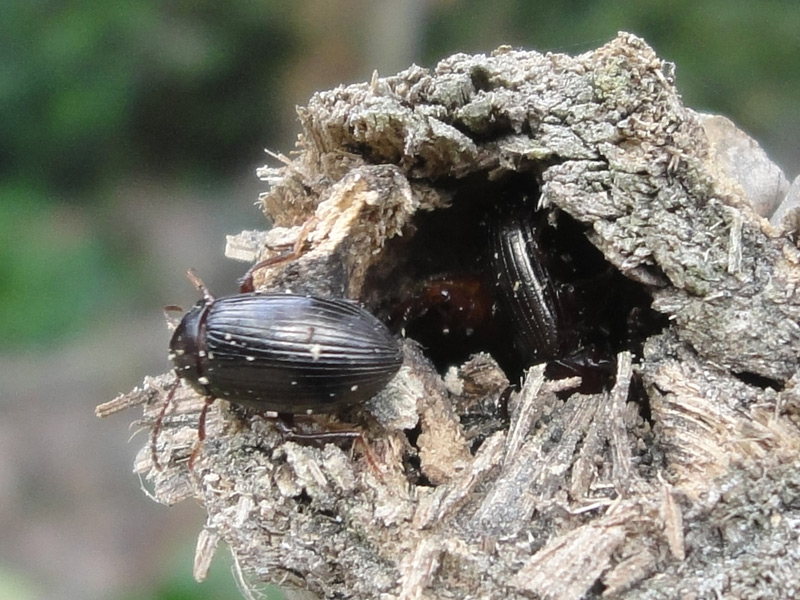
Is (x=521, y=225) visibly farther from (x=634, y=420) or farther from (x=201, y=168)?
(x=201, y=168)

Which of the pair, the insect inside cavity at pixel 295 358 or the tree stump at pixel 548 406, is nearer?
the tree stump at pixel 548 406

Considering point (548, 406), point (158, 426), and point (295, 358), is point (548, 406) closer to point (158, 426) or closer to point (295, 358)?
point (295, 358)

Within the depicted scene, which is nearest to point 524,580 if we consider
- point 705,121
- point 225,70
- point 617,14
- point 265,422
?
point 265,422

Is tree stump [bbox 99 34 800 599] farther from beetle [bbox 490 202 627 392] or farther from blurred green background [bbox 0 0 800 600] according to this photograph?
blurred green background [bbox 0 0 800 600]

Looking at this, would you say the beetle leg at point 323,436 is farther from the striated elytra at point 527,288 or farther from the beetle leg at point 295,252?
the striated elytra at point 527,288

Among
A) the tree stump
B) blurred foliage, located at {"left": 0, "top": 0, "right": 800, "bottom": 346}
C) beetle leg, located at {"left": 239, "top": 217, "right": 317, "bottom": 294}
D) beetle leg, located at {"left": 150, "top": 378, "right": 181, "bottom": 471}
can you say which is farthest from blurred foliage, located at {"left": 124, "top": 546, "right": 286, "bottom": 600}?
blurred foliage, located at {"left": 0, "top": 0, "right": 800, "bottom": 346}

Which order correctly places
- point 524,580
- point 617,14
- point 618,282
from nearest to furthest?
point 524,580 < point 618,282 < point 617,14

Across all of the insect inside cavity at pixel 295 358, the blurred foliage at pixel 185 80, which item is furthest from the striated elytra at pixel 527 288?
the blurred foliage at pixel 185 80
